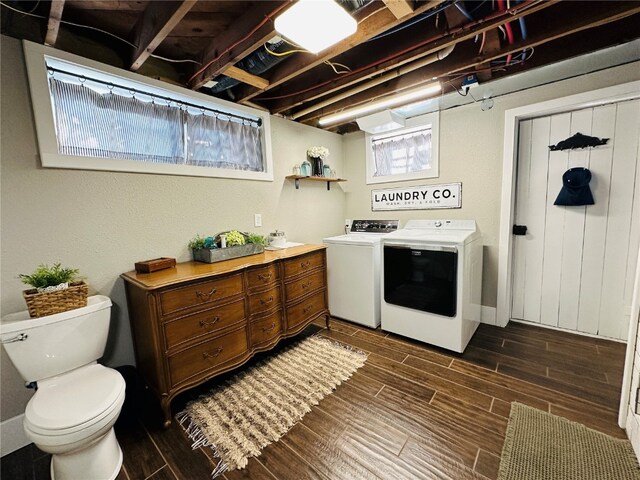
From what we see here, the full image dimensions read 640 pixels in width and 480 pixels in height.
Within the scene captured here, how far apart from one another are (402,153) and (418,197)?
0.58 meters

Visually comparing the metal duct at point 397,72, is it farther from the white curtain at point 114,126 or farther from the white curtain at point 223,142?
the white curtain at point 114,126

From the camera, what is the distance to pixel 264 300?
2031 millimetres

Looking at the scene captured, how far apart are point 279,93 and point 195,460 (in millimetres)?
2927

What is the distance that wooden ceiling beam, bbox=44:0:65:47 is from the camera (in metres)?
1.22

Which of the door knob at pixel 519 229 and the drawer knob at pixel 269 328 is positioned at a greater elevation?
the door knob at pixel 519 229

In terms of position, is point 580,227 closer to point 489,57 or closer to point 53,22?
point 489,57

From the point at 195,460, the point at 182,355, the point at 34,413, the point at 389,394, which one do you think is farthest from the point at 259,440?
the point at 34,413

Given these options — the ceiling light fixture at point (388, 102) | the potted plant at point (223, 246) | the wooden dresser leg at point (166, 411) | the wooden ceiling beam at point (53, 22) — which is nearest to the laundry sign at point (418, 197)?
the ceiling light fixture at point (388, 102)

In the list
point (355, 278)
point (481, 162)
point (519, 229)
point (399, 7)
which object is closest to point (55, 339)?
point (355, 278)

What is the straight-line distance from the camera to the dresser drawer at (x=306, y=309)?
7.49 feet

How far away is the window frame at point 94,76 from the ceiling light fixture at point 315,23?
1.21 metres

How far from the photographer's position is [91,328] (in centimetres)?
148

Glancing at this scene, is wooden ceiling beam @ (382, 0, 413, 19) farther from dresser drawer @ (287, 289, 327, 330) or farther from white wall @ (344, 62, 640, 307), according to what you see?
dresser drawer @ (287, 289, 327, 330)

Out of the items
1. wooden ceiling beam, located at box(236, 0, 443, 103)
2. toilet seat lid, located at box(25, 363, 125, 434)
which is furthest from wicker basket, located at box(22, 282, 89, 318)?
wooden ceiling beam, located at box(236, 0, 443, 103)
